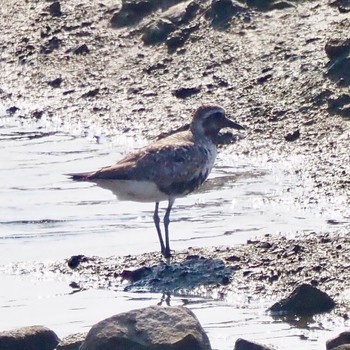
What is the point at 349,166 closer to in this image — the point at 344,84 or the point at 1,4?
the point at 344,84

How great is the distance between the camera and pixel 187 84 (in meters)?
16.1

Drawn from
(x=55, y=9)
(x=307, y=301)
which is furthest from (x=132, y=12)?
(x=307, y=301)

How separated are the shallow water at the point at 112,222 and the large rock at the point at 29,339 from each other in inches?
21.8

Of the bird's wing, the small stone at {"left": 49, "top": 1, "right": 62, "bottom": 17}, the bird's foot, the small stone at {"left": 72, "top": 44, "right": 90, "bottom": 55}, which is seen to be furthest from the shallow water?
the small stone at {"left": 49, "top": 1, "right": 62, "bottom": 17}

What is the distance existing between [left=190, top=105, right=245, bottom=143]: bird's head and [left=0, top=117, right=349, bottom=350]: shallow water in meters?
0.67

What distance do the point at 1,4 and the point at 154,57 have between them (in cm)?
388

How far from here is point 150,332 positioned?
8.66 m

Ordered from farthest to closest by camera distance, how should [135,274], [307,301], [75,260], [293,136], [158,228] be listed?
[293,136] → [158,228] → [75,260] → [135,274] → [307,301]

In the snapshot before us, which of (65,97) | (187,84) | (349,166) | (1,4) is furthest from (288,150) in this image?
(1,4)

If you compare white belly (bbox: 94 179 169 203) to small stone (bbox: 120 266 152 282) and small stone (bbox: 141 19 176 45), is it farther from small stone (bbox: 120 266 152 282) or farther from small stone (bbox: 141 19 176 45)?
small stone (bbox: 141 19 176 45)

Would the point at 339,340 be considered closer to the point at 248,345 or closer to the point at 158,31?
the point at 248,345

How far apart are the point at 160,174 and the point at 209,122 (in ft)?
3.59

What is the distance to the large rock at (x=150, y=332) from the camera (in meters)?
8.61

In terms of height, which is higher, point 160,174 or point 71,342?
point 160,174
